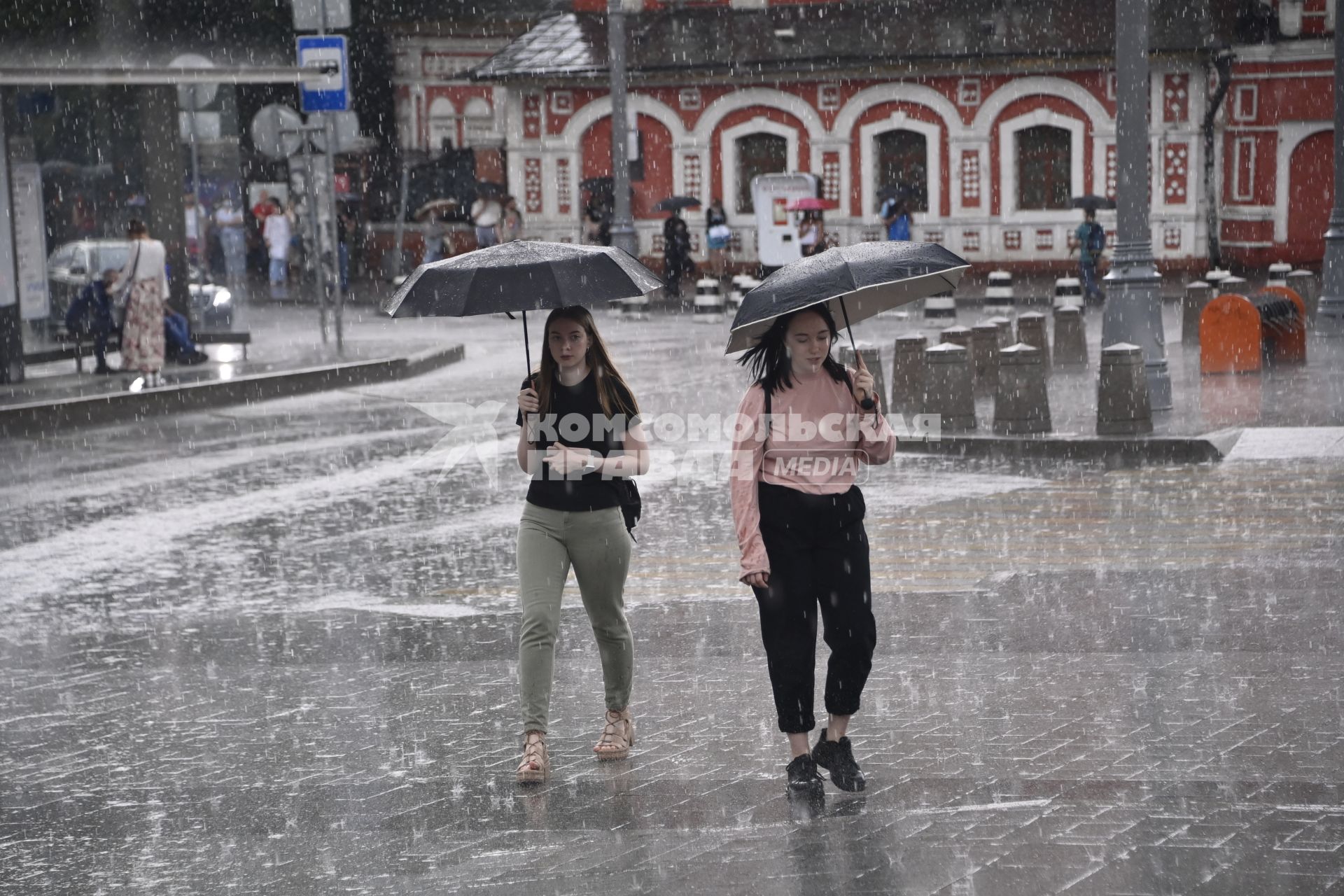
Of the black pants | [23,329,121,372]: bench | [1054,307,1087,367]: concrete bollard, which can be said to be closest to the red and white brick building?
[1054,307,1087,367]: concrete bollard

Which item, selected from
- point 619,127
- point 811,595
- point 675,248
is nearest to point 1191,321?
point 619,127

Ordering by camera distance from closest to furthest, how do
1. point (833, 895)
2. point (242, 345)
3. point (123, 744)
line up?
point (833, 895)
point (123, 744)
point (242, 345)

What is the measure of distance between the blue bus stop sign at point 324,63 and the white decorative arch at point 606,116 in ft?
57.4

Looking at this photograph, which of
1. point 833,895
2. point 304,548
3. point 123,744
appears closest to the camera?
point 833,895

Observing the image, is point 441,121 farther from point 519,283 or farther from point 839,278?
point 839,278

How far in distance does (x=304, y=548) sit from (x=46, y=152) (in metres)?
12.1

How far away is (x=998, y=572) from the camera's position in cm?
896

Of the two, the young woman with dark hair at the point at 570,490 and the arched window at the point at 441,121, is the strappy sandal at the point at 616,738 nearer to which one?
the young woman with dark hair at the point at 570,490

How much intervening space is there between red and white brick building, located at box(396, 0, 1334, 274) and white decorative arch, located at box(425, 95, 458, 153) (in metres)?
8.06

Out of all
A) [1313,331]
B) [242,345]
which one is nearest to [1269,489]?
[1313,331]

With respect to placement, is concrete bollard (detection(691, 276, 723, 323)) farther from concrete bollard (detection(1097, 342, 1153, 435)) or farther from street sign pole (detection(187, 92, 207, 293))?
concrete bollard (detection(1097, 342, 1153, 435))

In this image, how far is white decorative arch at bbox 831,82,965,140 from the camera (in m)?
36.3

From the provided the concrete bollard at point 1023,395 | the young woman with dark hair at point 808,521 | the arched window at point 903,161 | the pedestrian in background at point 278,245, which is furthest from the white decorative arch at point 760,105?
the young woman with dark hair at point 808,521

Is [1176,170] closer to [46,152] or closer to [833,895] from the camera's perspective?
[46,152]
